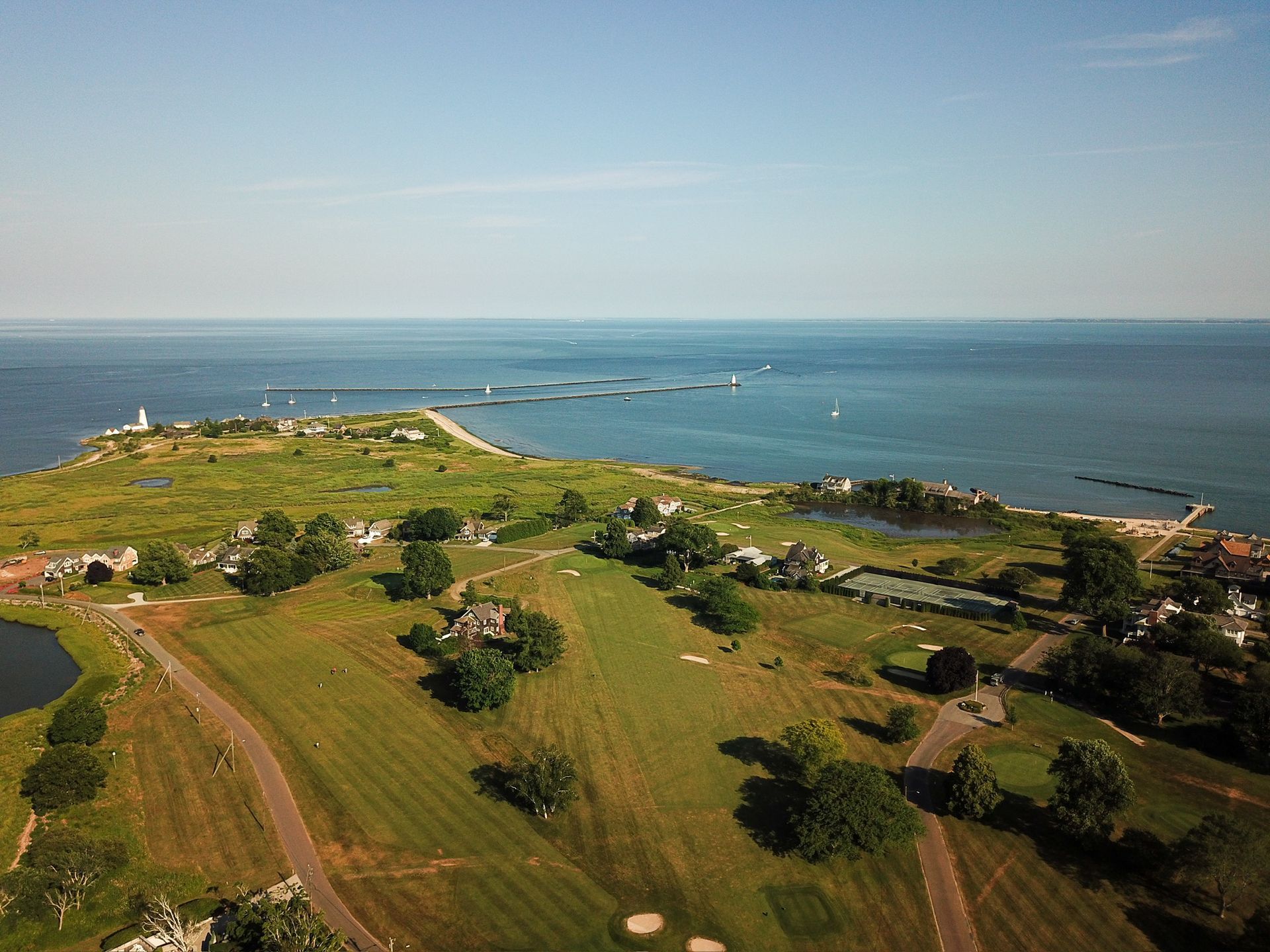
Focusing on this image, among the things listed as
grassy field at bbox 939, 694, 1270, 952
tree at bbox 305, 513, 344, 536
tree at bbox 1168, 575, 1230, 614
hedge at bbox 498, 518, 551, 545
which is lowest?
grassy field at bbox 939, 694, 1270, 952

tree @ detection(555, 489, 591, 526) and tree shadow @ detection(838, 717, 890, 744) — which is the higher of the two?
tree @ detection(555, 489, 591, 526)

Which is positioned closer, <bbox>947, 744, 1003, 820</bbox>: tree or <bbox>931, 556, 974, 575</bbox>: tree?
<bbox>947, 744, 1003, 820</bbox>: tree

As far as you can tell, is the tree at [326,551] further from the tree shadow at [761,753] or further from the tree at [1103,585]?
the tree at [1103,585]

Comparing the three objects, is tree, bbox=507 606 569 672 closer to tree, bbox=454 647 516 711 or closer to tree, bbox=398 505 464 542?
tree, bbox=454 647 516 711

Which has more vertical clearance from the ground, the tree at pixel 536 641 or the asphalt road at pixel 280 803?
the tree at pixel 536 641

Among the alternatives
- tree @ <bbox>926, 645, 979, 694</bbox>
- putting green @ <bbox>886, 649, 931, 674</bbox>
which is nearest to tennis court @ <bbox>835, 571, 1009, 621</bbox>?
putting green @ <bbox>886, 649, 931, 674</bbox>

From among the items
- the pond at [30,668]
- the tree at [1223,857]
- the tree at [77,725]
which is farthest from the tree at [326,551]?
the tree at [1223,857]

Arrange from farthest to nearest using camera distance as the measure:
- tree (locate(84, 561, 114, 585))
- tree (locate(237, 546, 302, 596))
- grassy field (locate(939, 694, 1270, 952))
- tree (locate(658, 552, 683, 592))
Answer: tree (locate(84, 561, 114, 585))
tree (locate(658, 552, 683, 592))
tree (locate(237, 546, 302, 596))
grassy field (locate(939, 694, 1270, 952))
